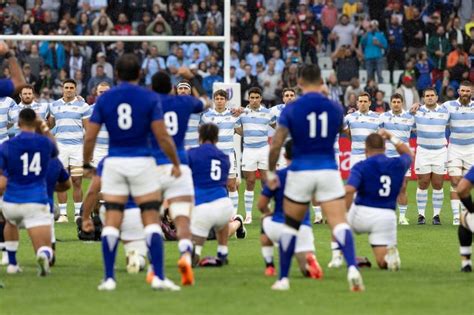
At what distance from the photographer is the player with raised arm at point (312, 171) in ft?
42.1

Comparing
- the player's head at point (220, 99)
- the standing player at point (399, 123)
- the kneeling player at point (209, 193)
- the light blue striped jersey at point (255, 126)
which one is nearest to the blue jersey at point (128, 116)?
the kneeling player at point (209, 193)

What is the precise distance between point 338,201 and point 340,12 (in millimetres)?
23156

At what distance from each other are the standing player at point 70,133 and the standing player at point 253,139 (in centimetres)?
258

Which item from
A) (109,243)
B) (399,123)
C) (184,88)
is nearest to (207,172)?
(109,243)

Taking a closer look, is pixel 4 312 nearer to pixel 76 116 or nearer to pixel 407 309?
pixel 407 309

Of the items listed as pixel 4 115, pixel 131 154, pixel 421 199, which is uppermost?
pixel 131 154

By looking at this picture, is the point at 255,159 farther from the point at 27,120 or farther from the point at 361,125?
the point at 27,120

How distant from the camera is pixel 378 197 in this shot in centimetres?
1512

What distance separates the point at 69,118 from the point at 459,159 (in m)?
6.18

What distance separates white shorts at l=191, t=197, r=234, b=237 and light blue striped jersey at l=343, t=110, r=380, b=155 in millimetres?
6498

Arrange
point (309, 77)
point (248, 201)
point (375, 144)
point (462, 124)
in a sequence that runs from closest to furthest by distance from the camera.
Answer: point (309, 77)
point (375, 144)
point (462, 124)
point (248, 201)

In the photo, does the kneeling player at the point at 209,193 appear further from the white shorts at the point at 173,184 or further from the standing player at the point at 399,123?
the standing player at the point at 399,123

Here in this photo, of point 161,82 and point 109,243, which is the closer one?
point 109,243

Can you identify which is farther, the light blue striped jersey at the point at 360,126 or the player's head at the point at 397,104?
the player's head at the point at 397,104
